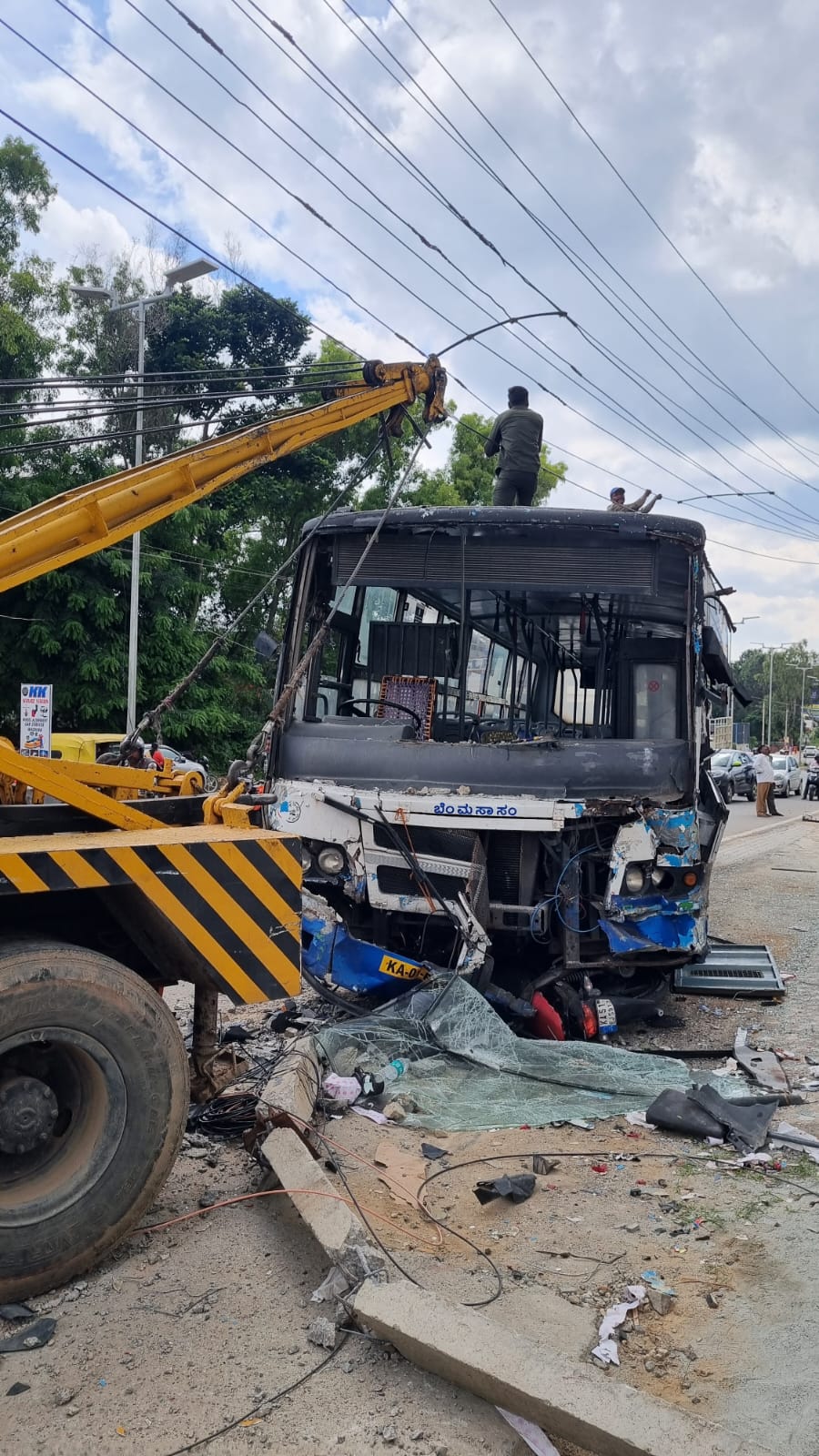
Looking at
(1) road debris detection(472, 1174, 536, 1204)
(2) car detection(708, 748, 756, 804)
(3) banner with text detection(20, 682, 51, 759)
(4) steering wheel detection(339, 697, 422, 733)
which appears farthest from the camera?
(2) car detection(708, 748, 756, 804)

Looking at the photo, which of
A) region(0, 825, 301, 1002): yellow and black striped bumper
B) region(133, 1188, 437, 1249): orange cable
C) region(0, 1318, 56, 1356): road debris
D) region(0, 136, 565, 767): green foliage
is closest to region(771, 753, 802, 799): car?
region(0, 136, 565, 767): green foliage

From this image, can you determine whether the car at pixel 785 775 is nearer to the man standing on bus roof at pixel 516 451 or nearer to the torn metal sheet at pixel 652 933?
the man standing on bus roof at pixel 516 451

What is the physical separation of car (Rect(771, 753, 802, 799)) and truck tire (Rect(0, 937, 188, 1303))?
3167 centimetres

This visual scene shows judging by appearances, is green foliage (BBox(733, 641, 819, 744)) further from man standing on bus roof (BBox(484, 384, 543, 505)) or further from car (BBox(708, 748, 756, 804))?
man standing on bus roof (BBox(484, 384, 543, 505))

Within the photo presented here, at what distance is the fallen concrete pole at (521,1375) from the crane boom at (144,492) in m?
2.62

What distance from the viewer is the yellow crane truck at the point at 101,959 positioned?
310cm

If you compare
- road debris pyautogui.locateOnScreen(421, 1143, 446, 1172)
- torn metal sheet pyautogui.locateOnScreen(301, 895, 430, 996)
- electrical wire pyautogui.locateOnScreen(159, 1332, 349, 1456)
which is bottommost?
road debris pyautogui.locateOnScreen(421, 1143, 446, 1172)

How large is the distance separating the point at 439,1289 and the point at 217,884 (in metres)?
1.45

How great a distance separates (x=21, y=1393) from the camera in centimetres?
267

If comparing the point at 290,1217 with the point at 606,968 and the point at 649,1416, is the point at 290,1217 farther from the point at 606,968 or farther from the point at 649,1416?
the point at 606,968

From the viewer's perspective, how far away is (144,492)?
14.6 ft

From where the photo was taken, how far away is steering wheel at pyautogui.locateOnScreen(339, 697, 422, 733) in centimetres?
641

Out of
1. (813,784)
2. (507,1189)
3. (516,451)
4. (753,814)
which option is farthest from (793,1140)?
(813,784)

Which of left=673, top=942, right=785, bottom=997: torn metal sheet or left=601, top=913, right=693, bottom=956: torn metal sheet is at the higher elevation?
→ left=601, top=913, right=693, bottom=956: torn metal sheet
